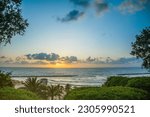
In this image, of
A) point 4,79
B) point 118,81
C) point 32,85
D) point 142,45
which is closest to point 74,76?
point 32,85

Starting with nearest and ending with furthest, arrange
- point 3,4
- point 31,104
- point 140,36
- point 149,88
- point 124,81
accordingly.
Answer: point 31,104 < point 3,4 < point 149,88 < point 124,81 < point 140,36

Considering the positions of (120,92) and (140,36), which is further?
(140,36)

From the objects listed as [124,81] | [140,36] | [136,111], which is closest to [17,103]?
[136,111]

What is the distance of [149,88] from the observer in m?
17.4

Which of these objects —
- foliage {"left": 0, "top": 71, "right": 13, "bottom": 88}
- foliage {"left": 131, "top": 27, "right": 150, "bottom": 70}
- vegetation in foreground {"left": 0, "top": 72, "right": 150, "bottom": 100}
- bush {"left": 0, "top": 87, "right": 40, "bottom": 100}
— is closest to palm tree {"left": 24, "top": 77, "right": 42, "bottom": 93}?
foliage {"left": 131, "top": 27, "right": 150, "bottom": 70}

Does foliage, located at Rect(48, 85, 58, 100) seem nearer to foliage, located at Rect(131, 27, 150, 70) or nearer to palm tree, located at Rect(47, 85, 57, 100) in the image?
palm tree, located at Rect(47, 85, 57, 100)

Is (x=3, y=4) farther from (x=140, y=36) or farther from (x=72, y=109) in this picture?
(x=140, y=36)

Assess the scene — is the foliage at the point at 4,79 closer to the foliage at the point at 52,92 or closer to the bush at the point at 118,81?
the bush at the point at 118,81

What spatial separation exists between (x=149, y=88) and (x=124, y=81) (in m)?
2.80

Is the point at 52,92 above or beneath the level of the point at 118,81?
beneath

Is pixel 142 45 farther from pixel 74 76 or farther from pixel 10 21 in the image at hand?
pixel 74 76

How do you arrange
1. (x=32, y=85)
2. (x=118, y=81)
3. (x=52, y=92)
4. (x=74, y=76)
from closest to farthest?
(x=118, y=81) < (x=32, y=85) < (x=52, y=92) < (x=74, y=76)

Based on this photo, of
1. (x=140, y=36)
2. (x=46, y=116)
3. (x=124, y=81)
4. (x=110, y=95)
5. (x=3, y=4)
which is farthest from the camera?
(x=140, y=36)

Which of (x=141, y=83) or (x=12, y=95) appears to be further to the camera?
(x=141, y=83)
